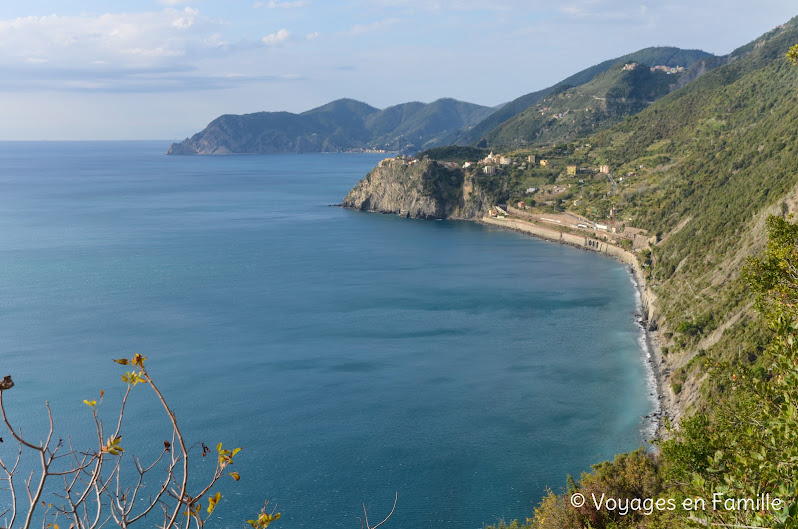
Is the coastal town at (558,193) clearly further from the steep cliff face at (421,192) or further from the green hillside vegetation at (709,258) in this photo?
the steep cliff face at (421,192)

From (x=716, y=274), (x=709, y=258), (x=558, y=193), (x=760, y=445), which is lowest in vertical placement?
(x=716, y=274)

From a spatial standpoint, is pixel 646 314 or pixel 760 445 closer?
pixel 760 445

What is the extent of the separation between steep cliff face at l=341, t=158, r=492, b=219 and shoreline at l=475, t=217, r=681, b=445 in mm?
10366

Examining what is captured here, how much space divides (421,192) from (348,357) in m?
66.1

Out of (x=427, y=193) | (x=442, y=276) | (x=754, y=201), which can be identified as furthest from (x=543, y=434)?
(x=427, y=193)

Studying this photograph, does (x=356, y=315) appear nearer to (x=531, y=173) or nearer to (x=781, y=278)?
(x=781, y=278)

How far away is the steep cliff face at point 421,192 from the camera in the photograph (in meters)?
102

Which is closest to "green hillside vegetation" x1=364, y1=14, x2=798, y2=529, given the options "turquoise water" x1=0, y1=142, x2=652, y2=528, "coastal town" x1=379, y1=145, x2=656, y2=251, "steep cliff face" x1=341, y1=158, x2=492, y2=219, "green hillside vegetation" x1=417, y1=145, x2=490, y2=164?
"coastal town" x1=379, y1=145, x2=656, y2=251

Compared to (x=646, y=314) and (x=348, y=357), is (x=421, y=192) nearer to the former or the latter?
(x=646, y=314)

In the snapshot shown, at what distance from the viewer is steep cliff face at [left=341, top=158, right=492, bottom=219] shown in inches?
3996

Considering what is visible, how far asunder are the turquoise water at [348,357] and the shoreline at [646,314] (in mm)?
744

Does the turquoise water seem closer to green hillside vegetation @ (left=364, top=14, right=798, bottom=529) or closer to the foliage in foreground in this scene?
green hillside vegetation @ (left=364, top=14, right=798, bottom=529)

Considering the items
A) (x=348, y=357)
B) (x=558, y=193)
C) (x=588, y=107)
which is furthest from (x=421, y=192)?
(x=588, y=107)

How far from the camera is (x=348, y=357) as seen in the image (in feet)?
133
